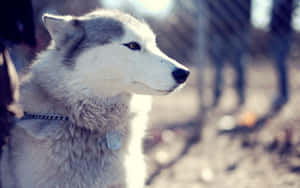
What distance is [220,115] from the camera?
567 cm

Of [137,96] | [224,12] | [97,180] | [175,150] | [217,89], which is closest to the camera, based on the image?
[97,180]

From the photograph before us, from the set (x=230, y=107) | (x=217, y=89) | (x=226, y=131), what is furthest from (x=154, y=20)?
(x=226, y=131)

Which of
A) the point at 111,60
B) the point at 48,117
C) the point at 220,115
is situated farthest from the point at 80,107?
the point at 220,115

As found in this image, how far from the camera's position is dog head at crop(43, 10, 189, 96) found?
5.62 ft

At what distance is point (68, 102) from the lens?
1759mm

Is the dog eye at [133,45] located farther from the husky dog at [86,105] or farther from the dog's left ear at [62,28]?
the dog's left ear at [62,28]

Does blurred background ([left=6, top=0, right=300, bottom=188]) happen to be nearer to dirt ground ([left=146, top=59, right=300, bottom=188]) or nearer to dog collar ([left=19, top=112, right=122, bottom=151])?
dirt ground ([left=146, top=59, right=300, bottom=188])

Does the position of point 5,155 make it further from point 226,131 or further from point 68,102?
point 226,131

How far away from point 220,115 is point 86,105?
4.32m

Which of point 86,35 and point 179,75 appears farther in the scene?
point 86,35

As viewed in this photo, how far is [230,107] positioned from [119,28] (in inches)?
206

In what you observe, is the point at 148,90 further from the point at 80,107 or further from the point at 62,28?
the point at 62,28

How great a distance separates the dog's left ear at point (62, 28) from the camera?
5.74ft

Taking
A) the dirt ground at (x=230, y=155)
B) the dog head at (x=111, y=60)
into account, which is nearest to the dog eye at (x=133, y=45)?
the dog head at (x=111, y=60)
